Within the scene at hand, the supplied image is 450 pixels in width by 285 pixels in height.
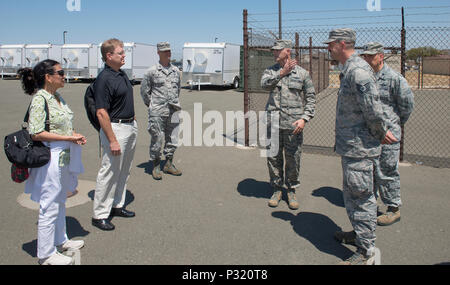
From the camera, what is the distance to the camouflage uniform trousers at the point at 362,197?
3.15m

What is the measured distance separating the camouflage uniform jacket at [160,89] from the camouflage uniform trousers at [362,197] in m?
3.17

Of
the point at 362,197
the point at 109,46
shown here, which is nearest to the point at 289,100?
the point at 362,197

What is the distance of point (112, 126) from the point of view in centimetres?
388

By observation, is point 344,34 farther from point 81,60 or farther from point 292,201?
point 81,60

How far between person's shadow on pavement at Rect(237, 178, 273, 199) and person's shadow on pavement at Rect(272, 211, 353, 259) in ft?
2.12

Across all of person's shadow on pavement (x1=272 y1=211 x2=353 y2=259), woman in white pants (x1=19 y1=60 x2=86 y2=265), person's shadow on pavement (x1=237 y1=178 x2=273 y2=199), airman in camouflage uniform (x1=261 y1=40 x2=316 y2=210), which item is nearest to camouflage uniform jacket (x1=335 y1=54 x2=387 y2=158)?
person's shadow on pavement (x1=272 y1=211 x2=353 y2=259)

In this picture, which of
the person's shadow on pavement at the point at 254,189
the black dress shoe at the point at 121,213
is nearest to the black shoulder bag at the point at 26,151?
the black dress shoe at the point at 121,213

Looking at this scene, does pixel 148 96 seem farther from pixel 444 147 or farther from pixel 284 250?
pixel 444 147

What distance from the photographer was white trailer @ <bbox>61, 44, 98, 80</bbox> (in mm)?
26844

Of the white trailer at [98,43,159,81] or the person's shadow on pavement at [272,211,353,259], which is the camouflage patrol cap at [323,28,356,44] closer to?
the person's shadow on pavement at [272,211,353,259]

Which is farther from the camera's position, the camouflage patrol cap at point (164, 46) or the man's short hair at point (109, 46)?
the camouflage patrol cap at point (164, 46)

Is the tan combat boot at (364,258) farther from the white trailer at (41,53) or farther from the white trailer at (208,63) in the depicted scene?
the white trailer at (41,53)

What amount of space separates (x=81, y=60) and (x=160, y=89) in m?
23.9
